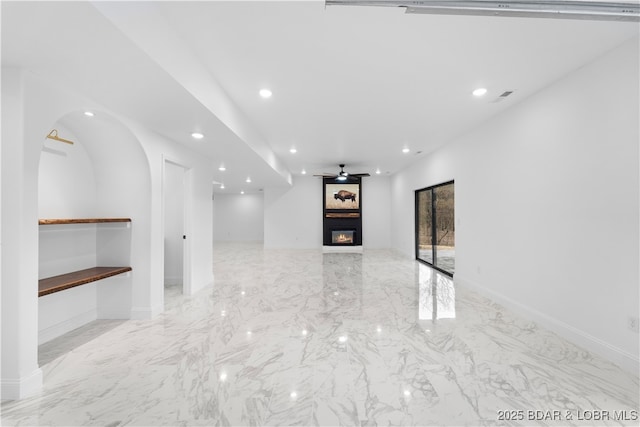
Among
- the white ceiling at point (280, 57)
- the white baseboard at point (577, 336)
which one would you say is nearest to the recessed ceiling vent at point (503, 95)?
the white ceiling at point (280, 57)

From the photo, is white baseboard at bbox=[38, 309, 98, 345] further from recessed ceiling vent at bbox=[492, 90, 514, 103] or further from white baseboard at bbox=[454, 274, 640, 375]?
recessed ceiling vent at bbox=[492, 90, 514, 103]

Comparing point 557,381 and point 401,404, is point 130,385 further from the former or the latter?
point 557,381

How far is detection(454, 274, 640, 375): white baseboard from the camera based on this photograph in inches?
93.4

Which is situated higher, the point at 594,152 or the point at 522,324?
the point at 594,152

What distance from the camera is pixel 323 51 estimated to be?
2486 mm

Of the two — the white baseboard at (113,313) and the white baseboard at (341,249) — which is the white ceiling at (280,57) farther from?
the white baseboard at (341,249)

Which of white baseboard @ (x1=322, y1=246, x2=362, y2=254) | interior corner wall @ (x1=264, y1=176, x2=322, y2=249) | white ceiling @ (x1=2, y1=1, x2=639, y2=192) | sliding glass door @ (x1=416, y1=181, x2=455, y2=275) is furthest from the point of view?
interior corner wall @ (x1=264, y1=176, x2=322, y2=249)

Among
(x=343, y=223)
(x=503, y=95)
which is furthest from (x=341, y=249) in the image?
(x=503, y=95)

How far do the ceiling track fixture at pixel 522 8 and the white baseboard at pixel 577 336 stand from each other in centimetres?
266

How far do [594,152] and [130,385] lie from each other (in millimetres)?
4624

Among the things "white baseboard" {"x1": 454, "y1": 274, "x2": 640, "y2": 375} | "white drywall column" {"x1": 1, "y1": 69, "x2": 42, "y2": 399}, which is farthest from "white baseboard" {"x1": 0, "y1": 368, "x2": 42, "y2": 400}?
"white baseboard" {"x1": 454, "y1": 274, "x2": 640, "y2": 375}

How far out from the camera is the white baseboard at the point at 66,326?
9.50 ft

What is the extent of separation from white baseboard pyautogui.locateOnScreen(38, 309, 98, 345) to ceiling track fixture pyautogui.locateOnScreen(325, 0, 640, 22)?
4.05 meters

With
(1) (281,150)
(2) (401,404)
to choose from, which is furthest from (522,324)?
(1) (281,150)
